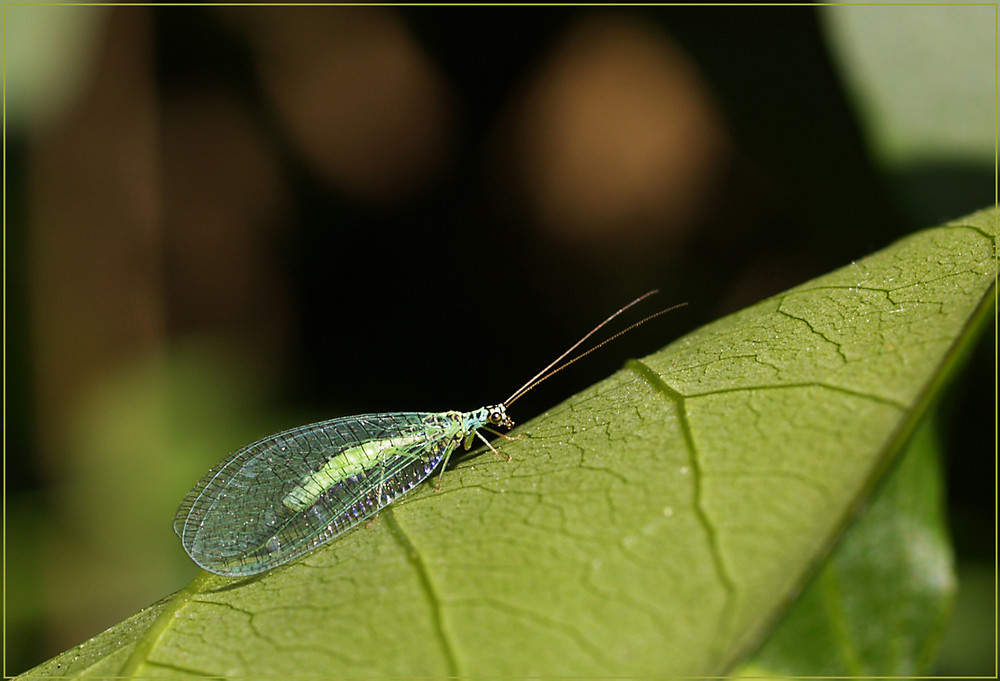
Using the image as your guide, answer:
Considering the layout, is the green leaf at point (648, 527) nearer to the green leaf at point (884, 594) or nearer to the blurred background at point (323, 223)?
the green leaf at point (884, 594)

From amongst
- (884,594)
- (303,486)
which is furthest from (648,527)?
(303,486)

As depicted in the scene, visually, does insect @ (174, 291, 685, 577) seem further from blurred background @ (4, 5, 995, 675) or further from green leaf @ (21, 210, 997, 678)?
blurred background @ (4, 5, 995, 675)

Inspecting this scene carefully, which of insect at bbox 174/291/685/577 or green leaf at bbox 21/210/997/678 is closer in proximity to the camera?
green leaf at bbox 21/210/997/678

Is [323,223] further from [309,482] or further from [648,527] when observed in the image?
[648,527]

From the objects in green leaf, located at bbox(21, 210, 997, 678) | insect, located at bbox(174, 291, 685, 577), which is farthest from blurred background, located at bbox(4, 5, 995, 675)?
green leaf, located at bbox(21, 210, 997, 678)

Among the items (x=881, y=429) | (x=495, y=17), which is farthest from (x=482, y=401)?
(x=881, y=429)

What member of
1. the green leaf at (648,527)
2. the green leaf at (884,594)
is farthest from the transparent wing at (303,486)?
the green leaf at (884,594)
